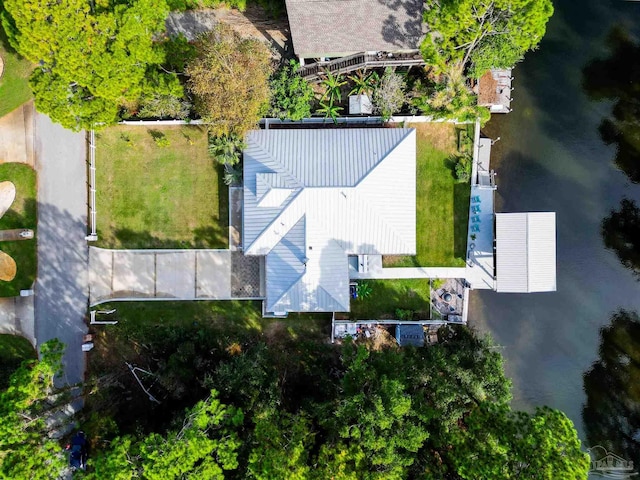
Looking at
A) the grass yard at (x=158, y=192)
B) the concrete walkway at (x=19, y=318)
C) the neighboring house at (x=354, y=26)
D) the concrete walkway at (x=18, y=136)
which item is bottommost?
the concrete walkway at (x=19, y=318)

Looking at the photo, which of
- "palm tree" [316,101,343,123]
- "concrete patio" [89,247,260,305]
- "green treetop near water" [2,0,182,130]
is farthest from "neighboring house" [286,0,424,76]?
"concrete patio" [89,247,260,305]

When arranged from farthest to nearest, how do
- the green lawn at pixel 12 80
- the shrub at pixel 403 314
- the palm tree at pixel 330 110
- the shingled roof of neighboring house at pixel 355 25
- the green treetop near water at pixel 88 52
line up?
the green lawn at pixel 12 80
the shrub at pixel 403 314
the palm tree at pixel 330 110
the shingled roof of neighboring house at pixel 355 25
the green treetop near water at pixel 88 52

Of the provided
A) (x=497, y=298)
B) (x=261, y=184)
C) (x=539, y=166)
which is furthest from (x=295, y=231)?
(x=539, y=166)

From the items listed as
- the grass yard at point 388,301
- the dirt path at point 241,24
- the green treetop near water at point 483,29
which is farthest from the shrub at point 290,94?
the grass yard at point 388,301

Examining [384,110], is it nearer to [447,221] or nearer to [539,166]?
[447,221]

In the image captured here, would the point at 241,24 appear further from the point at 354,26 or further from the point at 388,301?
the point at 388,301

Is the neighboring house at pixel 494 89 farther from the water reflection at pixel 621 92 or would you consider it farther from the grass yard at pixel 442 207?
the water reflection at pixel 621 92

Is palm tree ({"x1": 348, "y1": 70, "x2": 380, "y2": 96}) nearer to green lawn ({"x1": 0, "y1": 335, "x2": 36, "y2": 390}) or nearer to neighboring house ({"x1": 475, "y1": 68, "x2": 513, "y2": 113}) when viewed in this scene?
neighboring house ({"x1": 475, "y1": 68, "x2": 513, "y2": 113})
